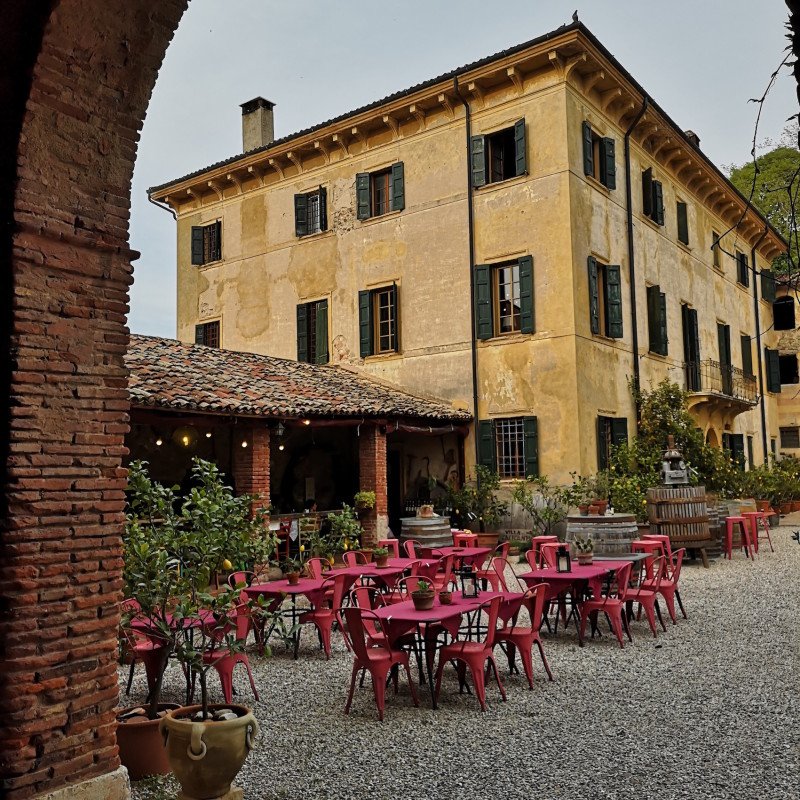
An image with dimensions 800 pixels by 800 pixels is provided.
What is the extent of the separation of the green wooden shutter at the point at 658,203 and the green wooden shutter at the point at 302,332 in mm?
8470

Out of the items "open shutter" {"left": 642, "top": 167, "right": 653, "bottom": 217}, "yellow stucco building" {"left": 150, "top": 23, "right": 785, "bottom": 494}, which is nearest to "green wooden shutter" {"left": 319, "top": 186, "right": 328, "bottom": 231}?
"yellow stucco building" {"left": 150, "top": 23, "right": 785, "bottom": 494}

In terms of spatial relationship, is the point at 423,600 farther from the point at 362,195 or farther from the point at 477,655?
the point at 362,195

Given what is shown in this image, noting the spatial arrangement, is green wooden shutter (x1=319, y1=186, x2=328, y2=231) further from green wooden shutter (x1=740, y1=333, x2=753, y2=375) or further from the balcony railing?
green wooden shutter (x1=740, y1=333, x2=753, y2=375)

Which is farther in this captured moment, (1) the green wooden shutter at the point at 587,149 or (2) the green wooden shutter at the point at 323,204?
(2) the green wooden shutter at the point at 323,204

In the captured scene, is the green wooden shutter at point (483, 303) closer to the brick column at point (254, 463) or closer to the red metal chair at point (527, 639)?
the brick column at point (254, 463)

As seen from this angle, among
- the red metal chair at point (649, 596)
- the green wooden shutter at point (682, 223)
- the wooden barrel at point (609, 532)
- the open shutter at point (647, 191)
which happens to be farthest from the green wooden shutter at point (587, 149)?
the red metal chair at point (649, 596)

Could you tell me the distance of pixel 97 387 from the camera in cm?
412

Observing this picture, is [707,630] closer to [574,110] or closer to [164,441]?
[164,441]

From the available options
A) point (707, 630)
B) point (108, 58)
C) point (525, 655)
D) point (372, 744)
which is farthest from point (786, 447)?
point (108, 58)

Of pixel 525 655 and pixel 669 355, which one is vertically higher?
pixel 669 355

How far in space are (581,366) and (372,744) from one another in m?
10.9

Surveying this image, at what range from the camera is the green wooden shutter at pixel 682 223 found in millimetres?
19802

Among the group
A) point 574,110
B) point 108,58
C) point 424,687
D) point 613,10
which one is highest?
point 574,110

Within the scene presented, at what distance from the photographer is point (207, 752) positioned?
3822 millimetres
